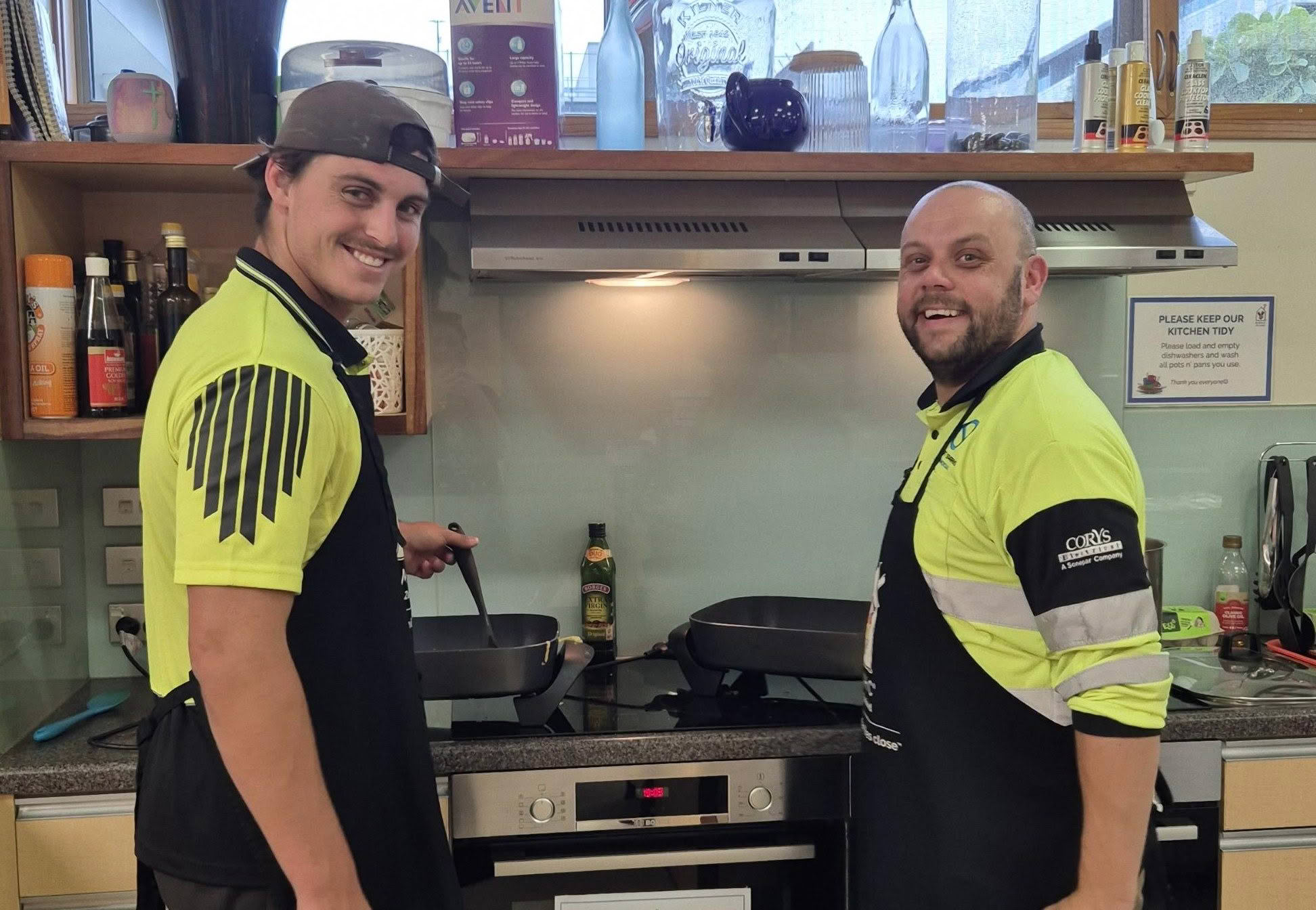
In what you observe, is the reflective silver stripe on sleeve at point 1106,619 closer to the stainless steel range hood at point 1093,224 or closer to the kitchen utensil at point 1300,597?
the stainless steel range hood at point 1093,224

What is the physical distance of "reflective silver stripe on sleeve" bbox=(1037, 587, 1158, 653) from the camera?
1.14 metres

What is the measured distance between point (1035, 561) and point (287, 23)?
1.80 meters

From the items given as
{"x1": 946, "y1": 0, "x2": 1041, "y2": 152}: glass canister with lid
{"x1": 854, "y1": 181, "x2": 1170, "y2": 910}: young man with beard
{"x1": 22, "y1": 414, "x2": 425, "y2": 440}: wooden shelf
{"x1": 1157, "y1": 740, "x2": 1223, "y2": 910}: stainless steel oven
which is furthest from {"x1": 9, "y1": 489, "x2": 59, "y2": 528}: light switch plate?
{"x1": 1157, "y1": 740, "x2": 1223, "y2": 910}: stainless steel oven

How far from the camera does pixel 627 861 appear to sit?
164cm

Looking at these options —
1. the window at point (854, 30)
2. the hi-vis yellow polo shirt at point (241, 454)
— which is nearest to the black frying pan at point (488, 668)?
the hi-vis yellow polo shirt at point (241, 454)

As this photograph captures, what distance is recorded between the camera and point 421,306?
1874 mm

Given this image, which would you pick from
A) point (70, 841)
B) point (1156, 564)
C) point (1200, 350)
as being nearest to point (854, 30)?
point (1200, 350)

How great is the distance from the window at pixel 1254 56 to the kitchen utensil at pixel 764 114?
1.05 m

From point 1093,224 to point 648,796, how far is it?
4.11 ft

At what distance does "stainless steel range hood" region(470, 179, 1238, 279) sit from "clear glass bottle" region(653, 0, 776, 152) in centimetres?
16

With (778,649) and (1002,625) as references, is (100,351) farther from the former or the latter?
(1002,625)

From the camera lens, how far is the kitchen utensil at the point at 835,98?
1.97m

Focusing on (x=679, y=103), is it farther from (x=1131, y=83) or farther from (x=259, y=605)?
(x=259, y=605)

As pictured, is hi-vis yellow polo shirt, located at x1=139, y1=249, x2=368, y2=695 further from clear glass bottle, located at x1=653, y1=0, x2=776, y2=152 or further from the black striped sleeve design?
clear glass bottle, located at x1=653, y1=0, x2=776, y2=152
